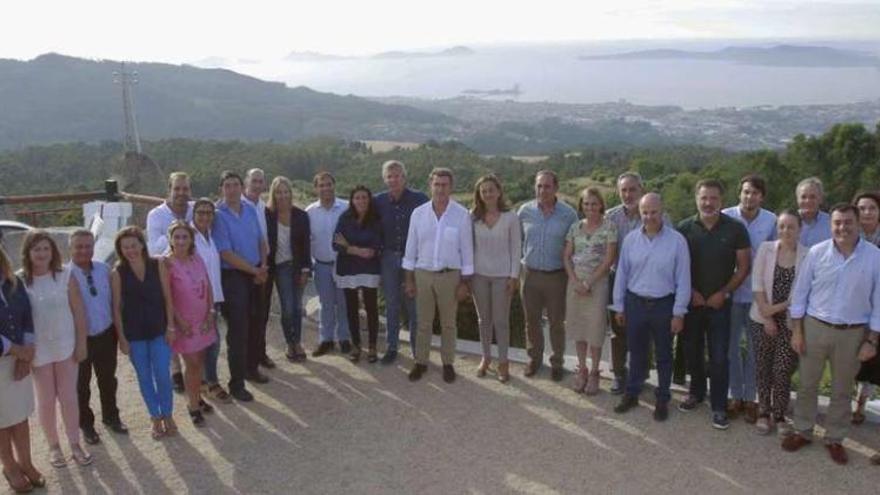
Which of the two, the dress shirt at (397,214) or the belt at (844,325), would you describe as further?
the dress shirt at (397,214)

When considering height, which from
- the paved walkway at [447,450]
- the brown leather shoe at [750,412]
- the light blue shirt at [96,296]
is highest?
the light blue shirt at [96,296]

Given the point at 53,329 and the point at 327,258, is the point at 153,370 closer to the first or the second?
the point at 53,329

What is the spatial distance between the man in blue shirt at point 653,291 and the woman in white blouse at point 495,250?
773 millimetres

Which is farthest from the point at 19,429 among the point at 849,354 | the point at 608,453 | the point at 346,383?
the point at 849,354

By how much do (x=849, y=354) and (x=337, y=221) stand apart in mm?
3509

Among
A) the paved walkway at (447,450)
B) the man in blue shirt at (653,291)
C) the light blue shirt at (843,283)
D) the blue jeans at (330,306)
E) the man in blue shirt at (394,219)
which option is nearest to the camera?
the light blue shirt at (843,283)

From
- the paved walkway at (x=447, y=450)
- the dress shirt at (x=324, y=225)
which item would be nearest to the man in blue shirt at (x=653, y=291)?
the paved walkway at (x=447, y=450)

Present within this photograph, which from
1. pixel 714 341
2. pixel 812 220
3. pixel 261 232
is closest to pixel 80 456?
pixel 261 232

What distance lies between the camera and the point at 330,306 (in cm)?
590

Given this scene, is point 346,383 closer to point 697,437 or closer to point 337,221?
→ point 337,221

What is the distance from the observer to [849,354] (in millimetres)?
3980

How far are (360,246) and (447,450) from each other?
1737 millimetres

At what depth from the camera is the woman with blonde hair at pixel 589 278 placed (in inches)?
190

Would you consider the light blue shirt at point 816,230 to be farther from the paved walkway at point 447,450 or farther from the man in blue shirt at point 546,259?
the man in blue shirt at point 546,259
